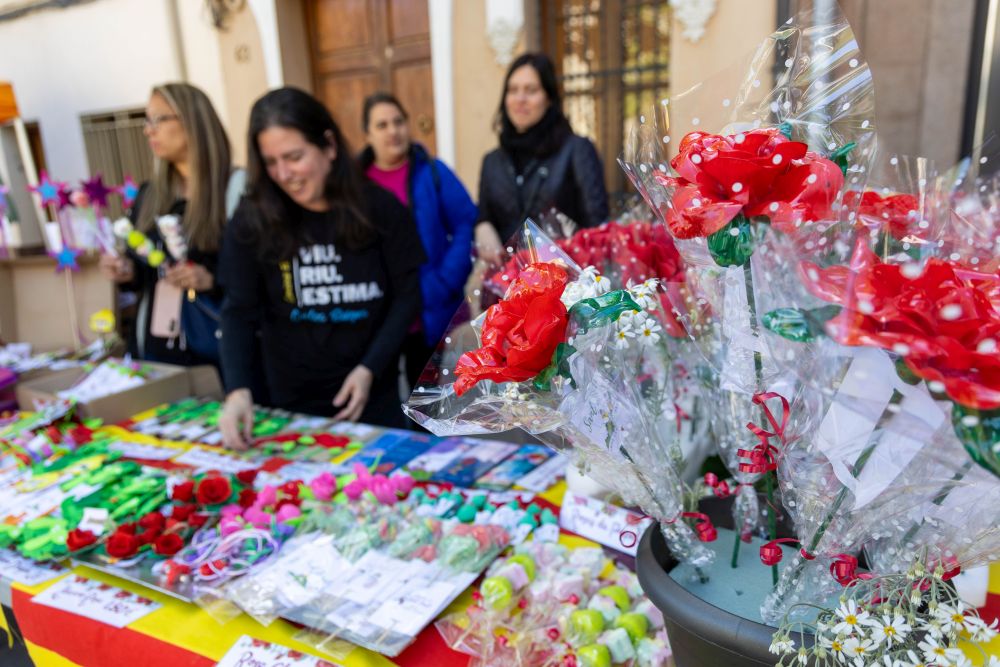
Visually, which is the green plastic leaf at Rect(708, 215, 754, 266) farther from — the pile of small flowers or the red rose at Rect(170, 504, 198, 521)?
the red rose at Rect(170, 504, 198, 521)

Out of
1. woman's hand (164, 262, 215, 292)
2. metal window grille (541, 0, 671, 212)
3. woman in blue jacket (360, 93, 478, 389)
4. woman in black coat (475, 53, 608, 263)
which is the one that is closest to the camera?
woman's hand (164, 262, 215, 292)

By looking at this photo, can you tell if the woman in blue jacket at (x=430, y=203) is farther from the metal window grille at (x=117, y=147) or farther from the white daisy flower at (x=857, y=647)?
the metal window grille at (x=117, y=147)

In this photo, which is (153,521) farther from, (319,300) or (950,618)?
(950,618)

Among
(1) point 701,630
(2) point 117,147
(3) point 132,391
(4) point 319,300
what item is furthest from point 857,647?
(2) point 117,147

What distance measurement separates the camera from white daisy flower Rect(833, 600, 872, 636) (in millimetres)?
611

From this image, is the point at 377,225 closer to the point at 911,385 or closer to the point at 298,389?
the point at 298,389

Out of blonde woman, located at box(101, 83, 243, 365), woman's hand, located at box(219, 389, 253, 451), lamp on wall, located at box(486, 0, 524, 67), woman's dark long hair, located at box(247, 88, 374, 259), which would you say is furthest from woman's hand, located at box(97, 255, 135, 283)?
lamp on wall, located at box(486, 0, 524, 67)

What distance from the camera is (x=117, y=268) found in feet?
8.25

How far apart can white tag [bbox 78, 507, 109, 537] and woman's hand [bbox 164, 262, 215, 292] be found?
3.61 ft

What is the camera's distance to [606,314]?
70cm

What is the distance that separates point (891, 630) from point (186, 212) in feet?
7.86

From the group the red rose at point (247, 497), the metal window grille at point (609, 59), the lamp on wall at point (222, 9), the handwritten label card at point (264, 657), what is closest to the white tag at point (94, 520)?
the red rose at point (247, 497)

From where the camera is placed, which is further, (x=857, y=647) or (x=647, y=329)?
(x=647, y=329)

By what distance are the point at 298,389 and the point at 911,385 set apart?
5.95ft
